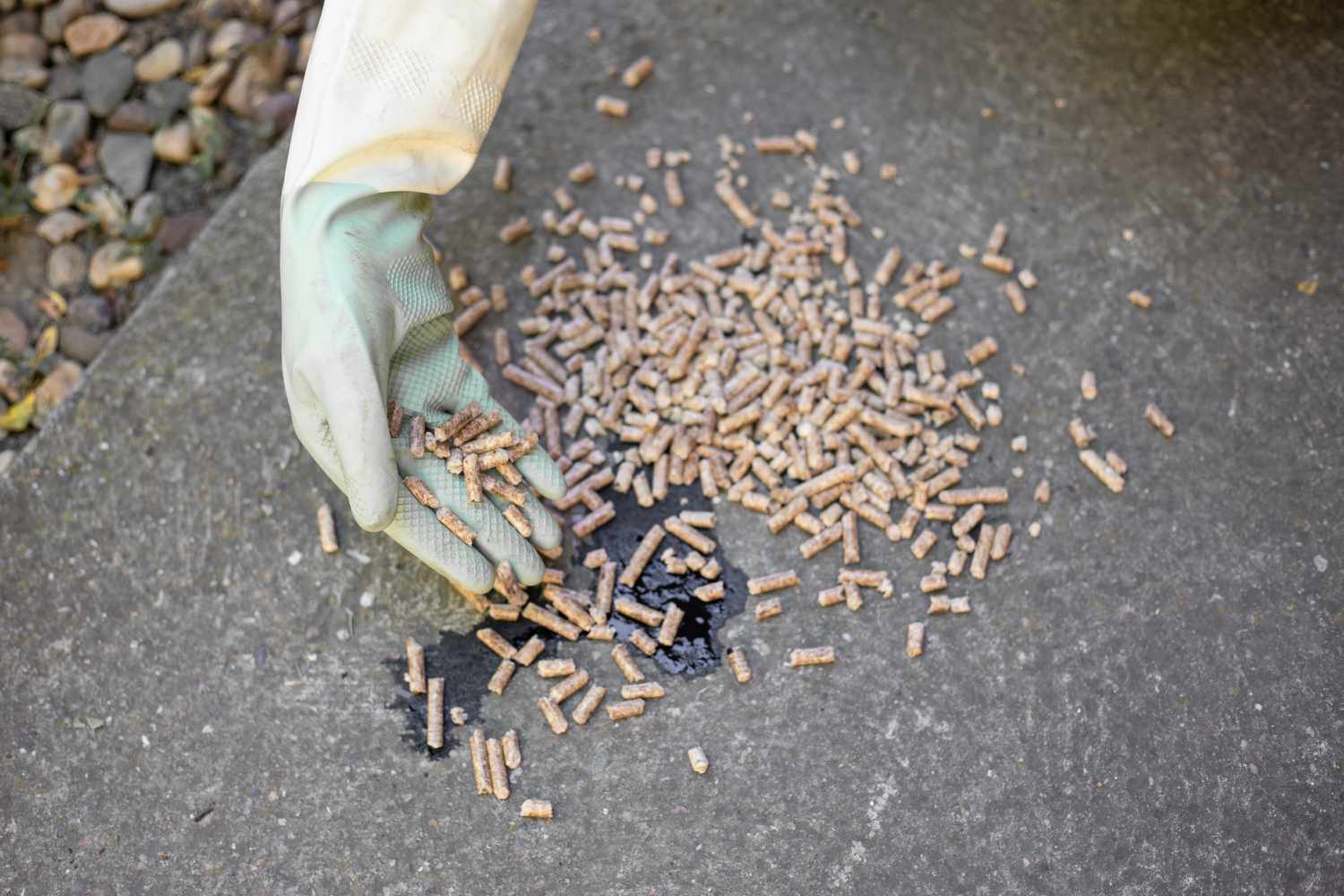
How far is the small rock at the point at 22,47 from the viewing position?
3.99 meters

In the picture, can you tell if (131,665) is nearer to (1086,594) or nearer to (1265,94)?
(1086,594)

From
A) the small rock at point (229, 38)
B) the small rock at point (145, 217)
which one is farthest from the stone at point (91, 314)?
the small rock at point (229, 38)

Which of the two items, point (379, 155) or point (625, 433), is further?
point (625, 433)

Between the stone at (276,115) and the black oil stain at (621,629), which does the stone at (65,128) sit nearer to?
the stone at (276,115)

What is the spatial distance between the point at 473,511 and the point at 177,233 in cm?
173

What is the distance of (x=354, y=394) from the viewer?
97.6 inches

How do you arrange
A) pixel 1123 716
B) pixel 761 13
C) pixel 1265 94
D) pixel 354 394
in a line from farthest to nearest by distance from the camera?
pixel 761 13, pixel 1265 94, pixel 1123 716, pixel 354 394

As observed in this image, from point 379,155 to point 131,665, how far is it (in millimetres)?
1287

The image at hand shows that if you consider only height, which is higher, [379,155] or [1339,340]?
[379,155]

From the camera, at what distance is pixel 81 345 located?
356 centimetres

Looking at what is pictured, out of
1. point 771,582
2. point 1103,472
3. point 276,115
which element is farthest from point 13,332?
point 1103,472

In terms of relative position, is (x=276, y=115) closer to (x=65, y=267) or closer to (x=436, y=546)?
(x=65, y=267)

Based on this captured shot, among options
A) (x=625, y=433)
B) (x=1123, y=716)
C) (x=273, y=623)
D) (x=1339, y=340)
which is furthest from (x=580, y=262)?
(x=1339, y=340)

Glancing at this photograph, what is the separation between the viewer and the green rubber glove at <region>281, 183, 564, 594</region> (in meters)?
2.48
